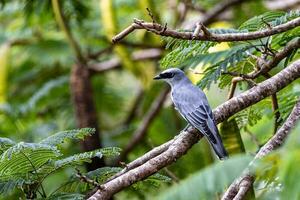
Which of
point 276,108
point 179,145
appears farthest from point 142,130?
point 179,145

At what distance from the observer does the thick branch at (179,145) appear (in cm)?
182

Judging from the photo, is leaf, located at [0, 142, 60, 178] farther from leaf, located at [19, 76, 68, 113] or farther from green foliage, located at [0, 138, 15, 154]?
leaf, located at [19, 76, 68, 113]

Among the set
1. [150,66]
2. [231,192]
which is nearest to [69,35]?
[150,66]

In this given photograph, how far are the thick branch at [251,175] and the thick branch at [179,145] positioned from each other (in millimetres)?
125

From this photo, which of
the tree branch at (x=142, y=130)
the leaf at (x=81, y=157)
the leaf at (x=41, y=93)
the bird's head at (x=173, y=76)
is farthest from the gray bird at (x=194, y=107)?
the leaf at (x=41, y=93)

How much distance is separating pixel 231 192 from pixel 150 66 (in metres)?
2.33

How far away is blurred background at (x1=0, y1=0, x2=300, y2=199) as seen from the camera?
362 centimetres

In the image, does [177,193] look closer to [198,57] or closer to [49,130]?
[198,57]

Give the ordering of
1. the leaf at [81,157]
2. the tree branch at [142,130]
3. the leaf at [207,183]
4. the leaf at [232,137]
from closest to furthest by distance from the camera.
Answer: the leaf at [207,183], the leaf at [81,157], the leaf at [232,137], the tree branch at [142,130]

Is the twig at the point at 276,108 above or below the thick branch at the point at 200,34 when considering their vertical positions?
below

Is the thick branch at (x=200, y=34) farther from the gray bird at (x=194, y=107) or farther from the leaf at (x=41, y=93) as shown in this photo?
the leaf at (x=41, y=93)

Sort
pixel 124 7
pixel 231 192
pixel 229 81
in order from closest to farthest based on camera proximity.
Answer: pixel 231 192, pixel 229 81, pixel 124 7

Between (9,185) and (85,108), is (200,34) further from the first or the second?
(85,108)

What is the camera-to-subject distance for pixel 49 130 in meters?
4.53
